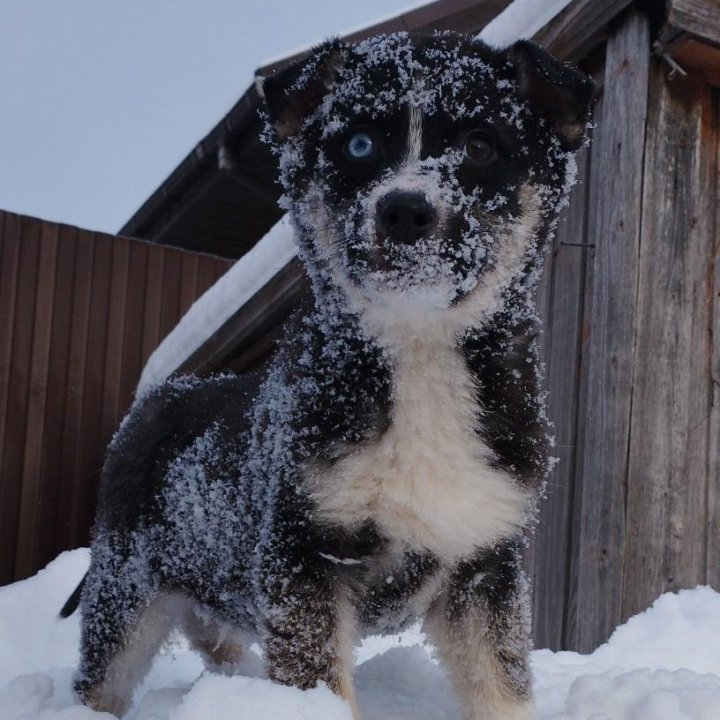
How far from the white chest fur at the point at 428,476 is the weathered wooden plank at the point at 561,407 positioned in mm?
1984

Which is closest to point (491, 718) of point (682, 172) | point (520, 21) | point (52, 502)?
point (682, 172)

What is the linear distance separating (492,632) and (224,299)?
4.44 meters

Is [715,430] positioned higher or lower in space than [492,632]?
higher

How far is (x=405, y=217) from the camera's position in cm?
201

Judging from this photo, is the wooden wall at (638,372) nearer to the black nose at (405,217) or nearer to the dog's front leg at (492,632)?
the dog's front leg at (492,632)

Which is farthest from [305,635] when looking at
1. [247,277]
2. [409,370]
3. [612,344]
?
[247,277]

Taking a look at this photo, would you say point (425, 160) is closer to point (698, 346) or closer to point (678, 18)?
point (678, 18)

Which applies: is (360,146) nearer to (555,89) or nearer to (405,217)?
(405,217)

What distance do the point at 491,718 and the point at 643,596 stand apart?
177cm

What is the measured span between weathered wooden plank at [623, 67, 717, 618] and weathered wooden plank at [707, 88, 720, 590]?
0.11ft

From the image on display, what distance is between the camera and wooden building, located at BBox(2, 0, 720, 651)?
12.7 ft

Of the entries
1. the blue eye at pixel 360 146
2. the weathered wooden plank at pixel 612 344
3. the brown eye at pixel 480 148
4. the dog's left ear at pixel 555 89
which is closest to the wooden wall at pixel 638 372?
the weathered wooden plank at pixel 612 344

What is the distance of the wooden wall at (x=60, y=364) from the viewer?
7.05 metres

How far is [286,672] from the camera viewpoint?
83.8 inches
